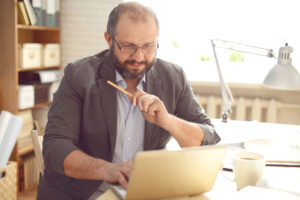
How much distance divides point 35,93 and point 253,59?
181 centimetres

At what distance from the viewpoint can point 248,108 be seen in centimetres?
323

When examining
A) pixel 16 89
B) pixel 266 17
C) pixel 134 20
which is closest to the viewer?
pixel 134 20

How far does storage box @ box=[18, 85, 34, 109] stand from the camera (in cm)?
295

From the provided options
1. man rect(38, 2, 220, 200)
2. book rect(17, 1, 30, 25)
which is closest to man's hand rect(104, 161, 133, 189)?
man rect(38, 2, 220, 200)

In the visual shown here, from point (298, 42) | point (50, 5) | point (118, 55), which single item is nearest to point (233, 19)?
point (298, 42)

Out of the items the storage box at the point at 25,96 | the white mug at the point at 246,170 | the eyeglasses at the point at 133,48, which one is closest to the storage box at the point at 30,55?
the storage box at the point at 25,96

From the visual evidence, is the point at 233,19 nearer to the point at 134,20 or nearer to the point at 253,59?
the point at 253,59

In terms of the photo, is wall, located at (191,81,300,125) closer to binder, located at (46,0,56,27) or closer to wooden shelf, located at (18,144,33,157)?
binder, located at (46,0,56,27)

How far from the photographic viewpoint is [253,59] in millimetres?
3229

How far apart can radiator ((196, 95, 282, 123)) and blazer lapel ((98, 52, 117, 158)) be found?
5.63ft

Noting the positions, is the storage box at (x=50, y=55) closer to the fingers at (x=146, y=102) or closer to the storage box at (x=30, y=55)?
the storage box at (x=30, y=55)

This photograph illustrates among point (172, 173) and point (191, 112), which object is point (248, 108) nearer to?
point (191, 112)

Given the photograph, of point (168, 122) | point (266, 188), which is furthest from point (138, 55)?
point (266, 188)

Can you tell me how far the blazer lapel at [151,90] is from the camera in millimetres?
1594
